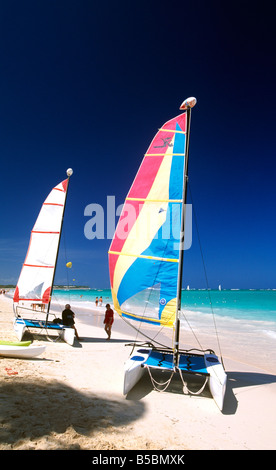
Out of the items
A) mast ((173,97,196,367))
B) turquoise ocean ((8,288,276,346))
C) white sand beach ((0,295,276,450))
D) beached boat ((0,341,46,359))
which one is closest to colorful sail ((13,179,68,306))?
beached boat ((0,341,46,359))

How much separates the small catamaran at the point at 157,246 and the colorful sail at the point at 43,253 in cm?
494

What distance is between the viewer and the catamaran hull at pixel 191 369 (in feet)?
15.4

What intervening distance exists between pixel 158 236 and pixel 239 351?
264 inches

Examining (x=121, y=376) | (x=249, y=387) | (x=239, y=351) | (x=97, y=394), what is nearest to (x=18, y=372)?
(x=97, y=394)

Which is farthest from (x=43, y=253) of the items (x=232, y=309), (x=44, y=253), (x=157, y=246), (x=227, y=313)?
(x=232, y=309)

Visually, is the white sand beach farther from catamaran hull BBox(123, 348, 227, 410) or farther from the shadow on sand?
catamaran hull BBox(123, 348, 227, 410)

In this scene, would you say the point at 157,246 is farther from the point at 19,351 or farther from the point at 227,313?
the point at 227,313

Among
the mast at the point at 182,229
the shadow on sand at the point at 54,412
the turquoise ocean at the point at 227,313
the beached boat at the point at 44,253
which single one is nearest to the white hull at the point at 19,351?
the shadow on sand at the point at 54,412

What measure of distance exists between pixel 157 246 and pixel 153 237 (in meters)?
0.24

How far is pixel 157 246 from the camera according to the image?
6.29 meters

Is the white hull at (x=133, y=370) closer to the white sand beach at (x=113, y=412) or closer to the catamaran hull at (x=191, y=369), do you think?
the catamaran hull at (x=191, y=369)

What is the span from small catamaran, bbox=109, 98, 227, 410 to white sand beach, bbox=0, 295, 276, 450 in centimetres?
75

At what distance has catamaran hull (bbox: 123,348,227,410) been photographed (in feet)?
15.4
